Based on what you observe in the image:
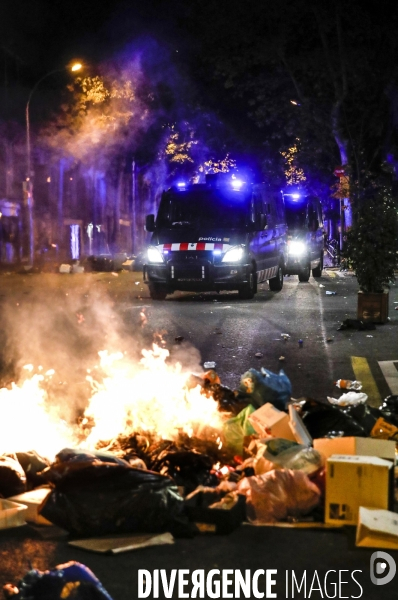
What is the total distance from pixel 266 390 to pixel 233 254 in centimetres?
1084

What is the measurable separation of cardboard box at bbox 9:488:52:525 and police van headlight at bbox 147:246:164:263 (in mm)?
12776

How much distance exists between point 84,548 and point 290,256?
19.9 meters

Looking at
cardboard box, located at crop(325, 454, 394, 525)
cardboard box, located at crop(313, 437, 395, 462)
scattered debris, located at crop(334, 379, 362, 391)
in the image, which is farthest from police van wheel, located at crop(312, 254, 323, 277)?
cardboard box, located at crop(325, 454, 394, 525)

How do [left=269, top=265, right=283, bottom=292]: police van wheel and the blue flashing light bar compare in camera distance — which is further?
[left=269, top=265, right=283, bottom=292]: police van wheel

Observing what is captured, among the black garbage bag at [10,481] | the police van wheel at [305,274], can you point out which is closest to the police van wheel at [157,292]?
the police van wheel at [305,274]

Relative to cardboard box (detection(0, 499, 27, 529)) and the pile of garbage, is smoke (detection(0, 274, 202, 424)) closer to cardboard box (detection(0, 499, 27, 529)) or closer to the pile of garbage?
the pile of garbage

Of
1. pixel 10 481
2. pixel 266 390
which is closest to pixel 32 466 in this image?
pixel 10 481

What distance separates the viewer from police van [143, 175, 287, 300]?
17.5 metres

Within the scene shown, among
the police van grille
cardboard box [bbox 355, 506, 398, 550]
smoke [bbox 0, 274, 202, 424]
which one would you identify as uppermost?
the police van grille

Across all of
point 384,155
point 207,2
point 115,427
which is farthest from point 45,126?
point 115,427

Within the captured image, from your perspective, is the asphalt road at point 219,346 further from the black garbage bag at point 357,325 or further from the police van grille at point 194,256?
the police van grille at point 194,256

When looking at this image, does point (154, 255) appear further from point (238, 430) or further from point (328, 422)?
point (238, 430)

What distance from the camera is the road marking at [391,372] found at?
8.73m

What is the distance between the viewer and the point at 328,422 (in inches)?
243
